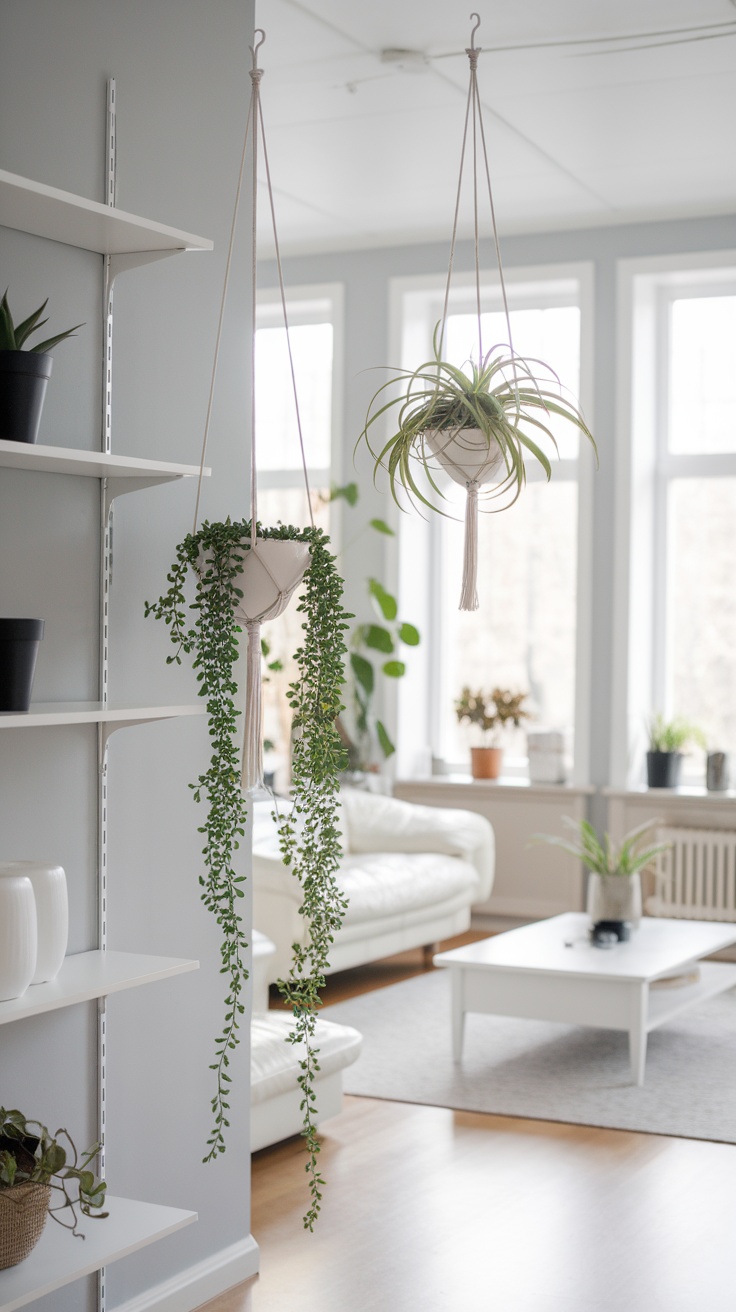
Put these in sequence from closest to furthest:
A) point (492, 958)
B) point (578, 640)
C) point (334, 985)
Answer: point (492, 958) → point (334, 985) → point (578, 640)

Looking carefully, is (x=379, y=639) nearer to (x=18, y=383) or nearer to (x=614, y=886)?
(x=614, y=886)

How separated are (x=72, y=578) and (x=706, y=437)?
5141 millimetres

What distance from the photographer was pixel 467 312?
7.73 m

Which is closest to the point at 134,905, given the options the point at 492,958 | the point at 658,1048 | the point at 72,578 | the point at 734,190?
the point at 72,578

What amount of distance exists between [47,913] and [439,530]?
5.63m

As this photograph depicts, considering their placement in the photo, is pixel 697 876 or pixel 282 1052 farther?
pixel 697 876

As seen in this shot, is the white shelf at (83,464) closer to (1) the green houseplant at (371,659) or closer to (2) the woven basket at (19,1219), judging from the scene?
(2) the woven basket at (19,1219)

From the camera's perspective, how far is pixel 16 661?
2332mm

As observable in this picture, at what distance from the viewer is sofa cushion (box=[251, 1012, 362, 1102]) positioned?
3.85 metres

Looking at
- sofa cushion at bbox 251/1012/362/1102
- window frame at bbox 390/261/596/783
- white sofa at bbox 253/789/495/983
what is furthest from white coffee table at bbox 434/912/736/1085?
window frame at bbox 390/261/596/783

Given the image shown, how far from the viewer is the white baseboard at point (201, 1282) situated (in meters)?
2.93

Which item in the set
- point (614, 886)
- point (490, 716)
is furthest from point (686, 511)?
point (614, 886)

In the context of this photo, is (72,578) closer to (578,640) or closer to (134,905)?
(134,905)

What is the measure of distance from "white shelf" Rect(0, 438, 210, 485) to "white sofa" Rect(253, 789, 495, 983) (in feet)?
9.43
